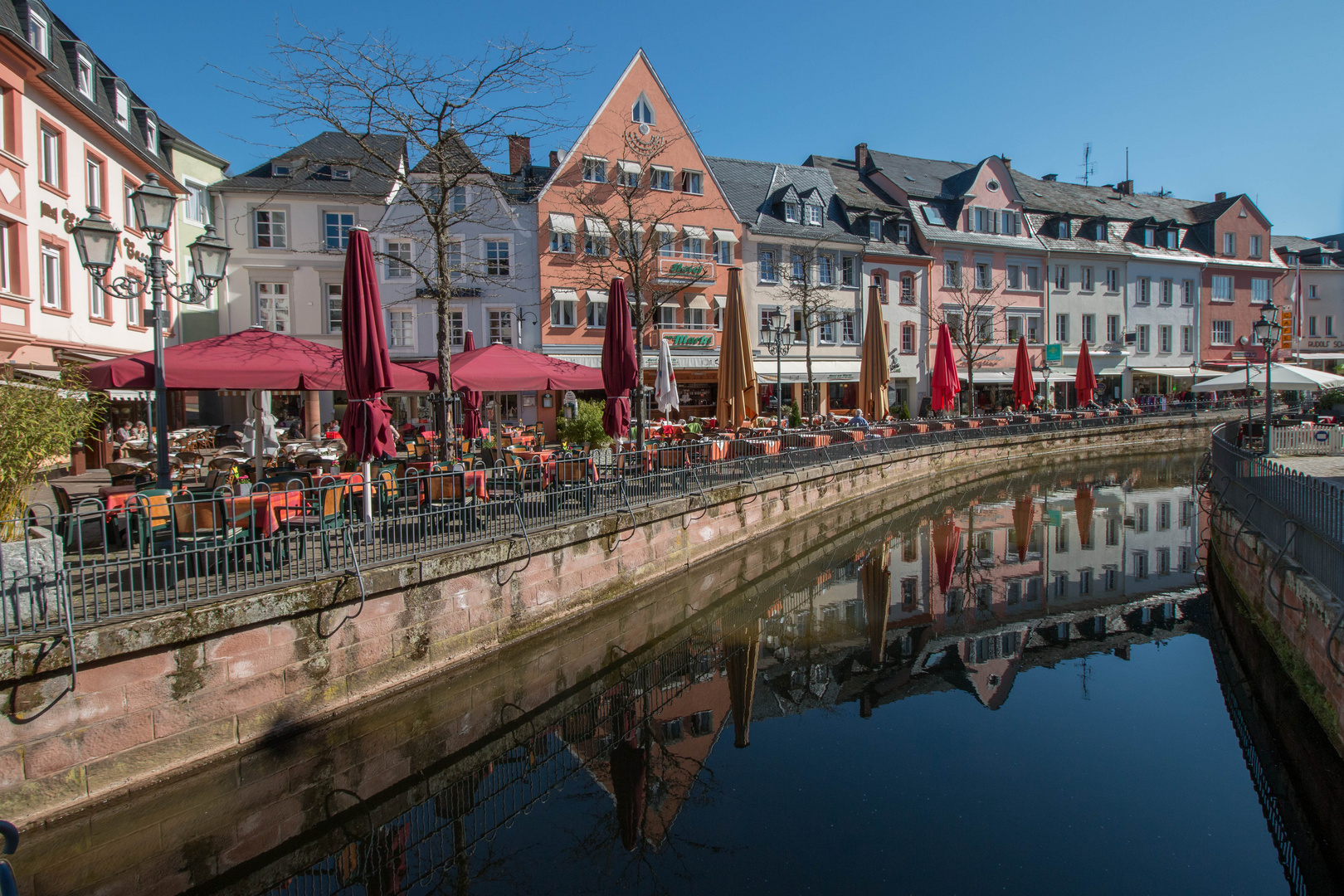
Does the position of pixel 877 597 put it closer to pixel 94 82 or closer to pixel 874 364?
pixel 874 364

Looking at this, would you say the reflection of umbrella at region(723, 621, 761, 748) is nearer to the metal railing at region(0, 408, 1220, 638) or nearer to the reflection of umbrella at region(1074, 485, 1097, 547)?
the metal railing at region(0, 408, 1220, 638)

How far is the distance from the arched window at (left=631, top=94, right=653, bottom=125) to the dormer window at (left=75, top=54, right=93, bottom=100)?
18.0 meters

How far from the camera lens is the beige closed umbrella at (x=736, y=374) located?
17.5 meters

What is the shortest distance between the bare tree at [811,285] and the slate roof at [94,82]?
2360cm

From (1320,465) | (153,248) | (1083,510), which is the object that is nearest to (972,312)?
(1083,510)

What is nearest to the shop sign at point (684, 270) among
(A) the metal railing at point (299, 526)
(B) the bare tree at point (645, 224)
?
(B) the bare tree at point (645, 224)

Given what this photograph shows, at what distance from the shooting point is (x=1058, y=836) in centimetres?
649

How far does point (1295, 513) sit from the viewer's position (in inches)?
366

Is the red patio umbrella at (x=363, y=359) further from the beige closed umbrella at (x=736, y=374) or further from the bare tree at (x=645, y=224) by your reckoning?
the bare tree at (x=645, y=224)

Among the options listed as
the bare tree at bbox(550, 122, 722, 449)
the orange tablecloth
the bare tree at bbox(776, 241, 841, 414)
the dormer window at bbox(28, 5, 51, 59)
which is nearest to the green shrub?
the orange tablecloth

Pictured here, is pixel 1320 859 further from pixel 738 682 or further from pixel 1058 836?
pixel 738 682

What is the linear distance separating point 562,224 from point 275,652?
2531 cm

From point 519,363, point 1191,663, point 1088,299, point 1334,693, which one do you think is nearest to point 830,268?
point 1088,299

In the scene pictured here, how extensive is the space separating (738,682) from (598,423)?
30.5ft
